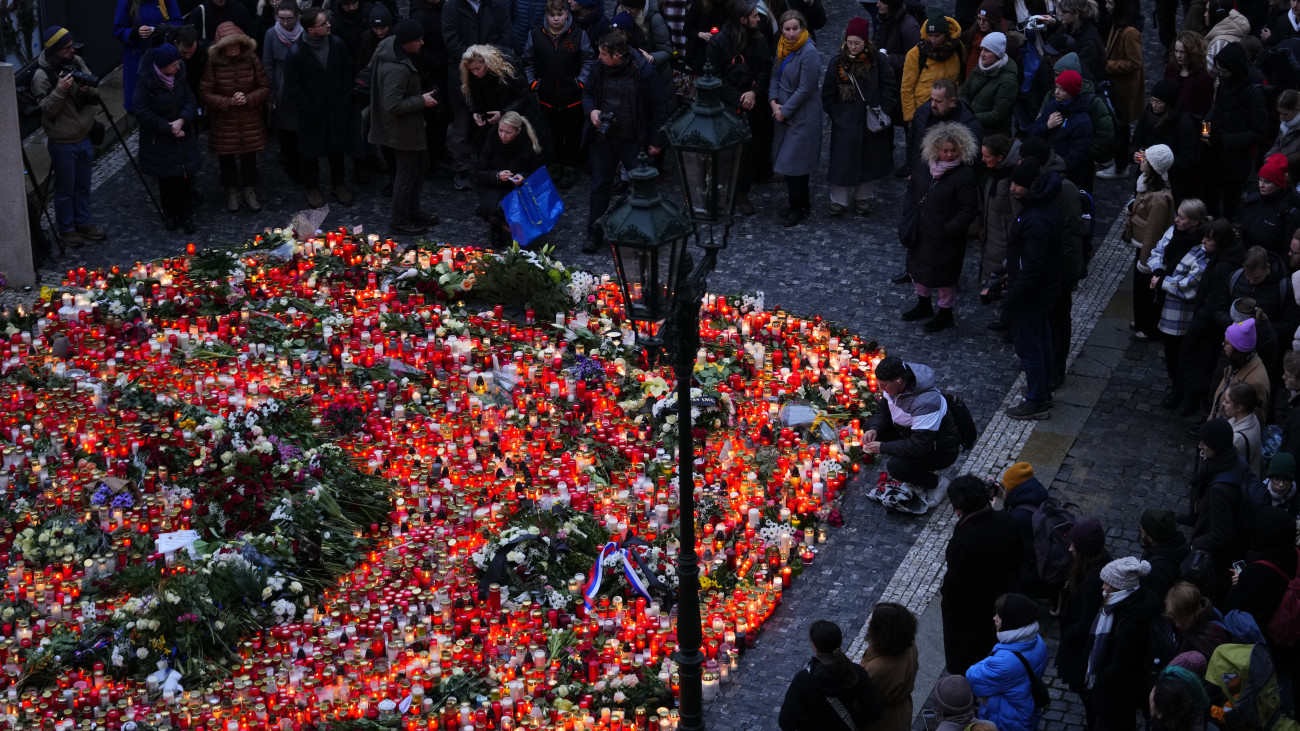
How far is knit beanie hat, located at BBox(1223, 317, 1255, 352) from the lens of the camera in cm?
1174

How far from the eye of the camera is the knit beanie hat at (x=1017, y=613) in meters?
9.21

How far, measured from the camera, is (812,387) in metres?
13.8

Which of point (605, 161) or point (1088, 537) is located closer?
point (1088, 537)

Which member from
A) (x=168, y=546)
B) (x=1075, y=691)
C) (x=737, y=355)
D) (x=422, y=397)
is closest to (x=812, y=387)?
(x=737, y=355)

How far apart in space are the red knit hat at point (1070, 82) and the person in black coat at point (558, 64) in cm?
446

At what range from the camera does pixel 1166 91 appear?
15.4 metres

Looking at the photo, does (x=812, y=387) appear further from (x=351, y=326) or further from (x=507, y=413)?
(x=351, y=326)

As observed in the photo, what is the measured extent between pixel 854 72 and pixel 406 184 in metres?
4.54

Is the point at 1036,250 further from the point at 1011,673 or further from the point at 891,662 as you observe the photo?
the point at 891,662

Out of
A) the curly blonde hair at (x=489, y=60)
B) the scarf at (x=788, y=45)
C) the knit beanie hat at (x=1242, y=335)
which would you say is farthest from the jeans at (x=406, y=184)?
the knit beanie hat at (x=1242, y=335)

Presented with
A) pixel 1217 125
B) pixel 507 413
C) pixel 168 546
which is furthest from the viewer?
pixel 1217 125

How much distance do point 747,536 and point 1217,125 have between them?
6.76 metres

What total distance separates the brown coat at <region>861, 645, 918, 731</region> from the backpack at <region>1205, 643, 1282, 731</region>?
1581mm

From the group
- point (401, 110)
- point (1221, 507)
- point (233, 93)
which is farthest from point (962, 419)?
point (233, 93)
